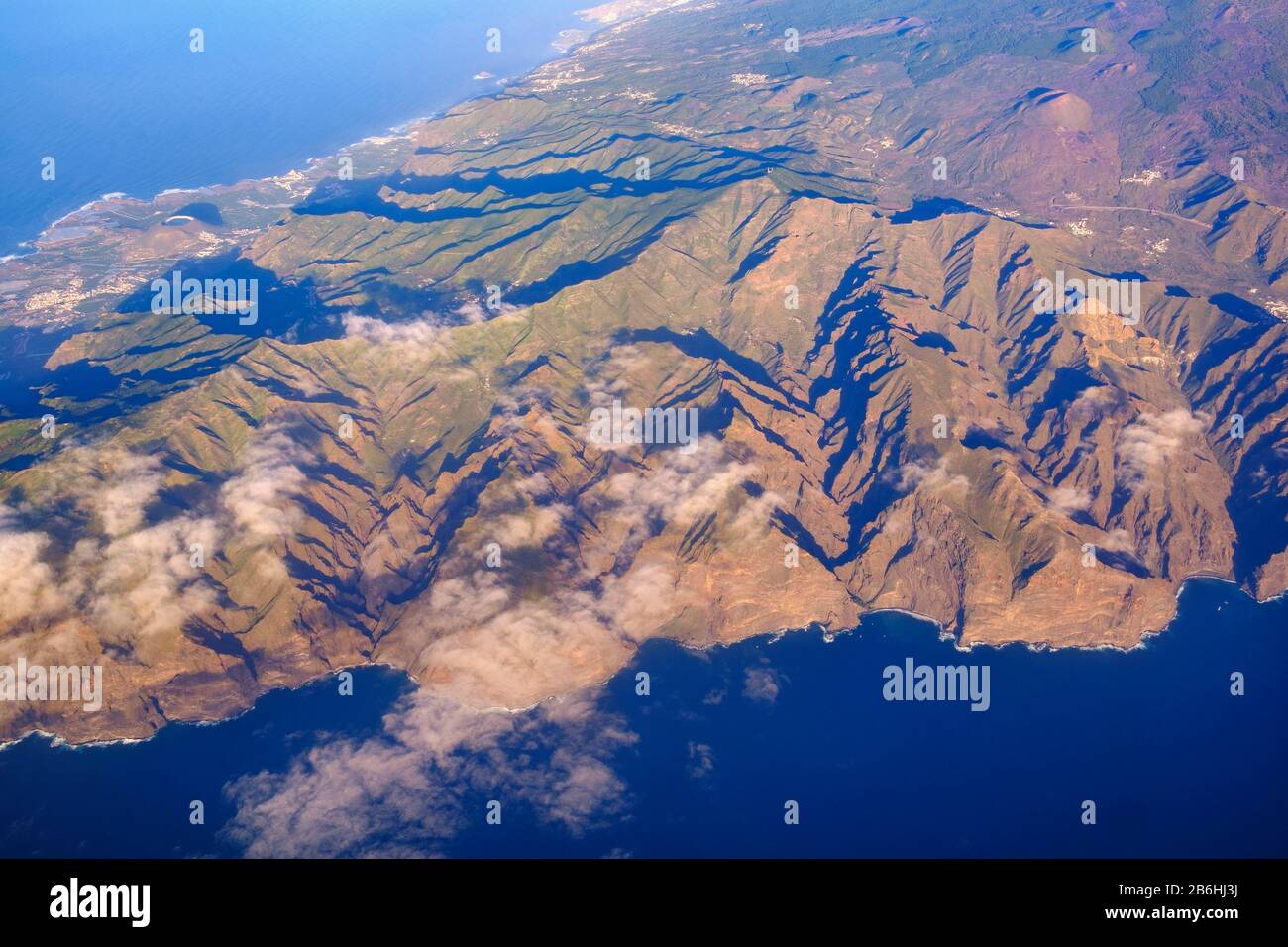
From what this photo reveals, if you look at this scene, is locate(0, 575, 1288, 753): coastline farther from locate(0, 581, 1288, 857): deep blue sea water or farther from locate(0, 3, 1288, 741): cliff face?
locate(0, 3, 1288, 741): cliff face

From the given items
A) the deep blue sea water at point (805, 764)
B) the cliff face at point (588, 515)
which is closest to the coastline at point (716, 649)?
the deep blue sea water at point (805, 764)

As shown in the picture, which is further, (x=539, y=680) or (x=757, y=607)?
(x=757, y=607)

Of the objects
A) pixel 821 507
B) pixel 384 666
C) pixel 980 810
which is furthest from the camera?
pixel 821 507

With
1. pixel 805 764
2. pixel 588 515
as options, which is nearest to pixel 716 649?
pixel 805 764

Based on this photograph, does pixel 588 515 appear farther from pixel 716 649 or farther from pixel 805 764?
pixel 805 764

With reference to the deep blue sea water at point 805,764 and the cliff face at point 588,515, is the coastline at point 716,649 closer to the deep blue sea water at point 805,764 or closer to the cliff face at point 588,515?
the deep blue sea water at point 805,764
